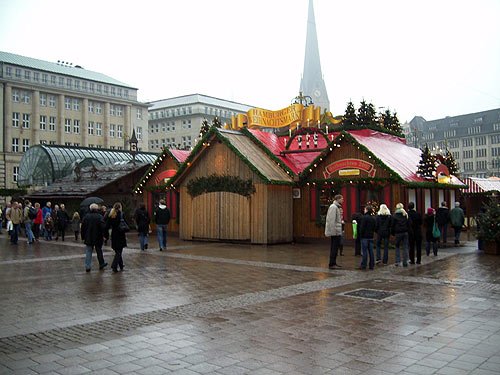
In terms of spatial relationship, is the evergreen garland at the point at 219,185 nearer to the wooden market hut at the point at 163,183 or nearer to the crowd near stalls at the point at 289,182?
the crowd near stalls at the point at 289,182

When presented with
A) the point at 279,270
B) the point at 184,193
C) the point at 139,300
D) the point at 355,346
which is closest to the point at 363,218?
the point at 279,270

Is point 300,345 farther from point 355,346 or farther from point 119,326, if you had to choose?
point 119,326

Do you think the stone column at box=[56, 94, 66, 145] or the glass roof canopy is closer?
the glass roof canopy

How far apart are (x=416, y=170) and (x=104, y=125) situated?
6972 cm

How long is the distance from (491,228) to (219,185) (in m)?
10.3

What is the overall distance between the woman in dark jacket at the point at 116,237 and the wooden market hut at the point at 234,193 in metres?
7.54

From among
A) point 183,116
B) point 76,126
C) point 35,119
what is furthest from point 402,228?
point 183,116

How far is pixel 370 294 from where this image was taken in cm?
963

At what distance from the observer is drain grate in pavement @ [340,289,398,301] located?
9336 mm

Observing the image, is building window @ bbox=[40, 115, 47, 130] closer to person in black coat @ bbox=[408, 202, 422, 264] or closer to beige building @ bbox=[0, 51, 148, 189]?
beige building @ bbox=[0, 51, 148, 189]

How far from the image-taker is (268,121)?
1030 inches

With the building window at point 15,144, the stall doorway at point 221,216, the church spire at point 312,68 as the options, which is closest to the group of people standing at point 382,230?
the stall doorway at point 221,216

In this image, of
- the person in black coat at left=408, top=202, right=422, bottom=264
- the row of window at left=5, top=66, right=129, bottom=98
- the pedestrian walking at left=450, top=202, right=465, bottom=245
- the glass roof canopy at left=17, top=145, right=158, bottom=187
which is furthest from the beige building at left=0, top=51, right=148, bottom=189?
the person in black coat at left=408, top=202, right=422, bottom=264

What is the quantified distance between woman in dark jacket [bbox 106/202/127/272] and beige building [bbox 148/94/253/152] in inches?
3337
